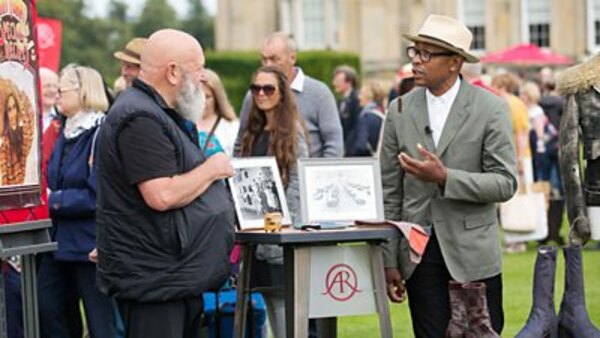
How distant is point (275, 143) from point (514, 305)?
161 inches

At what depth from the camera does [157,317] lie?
25.1 ft

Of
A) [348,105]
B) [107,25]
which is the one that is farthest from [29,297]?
[107,25]

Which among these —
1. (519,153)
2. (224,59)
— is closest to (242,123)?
(519,153)

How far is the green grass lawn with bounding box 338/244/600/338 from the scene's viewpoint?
12.2 m

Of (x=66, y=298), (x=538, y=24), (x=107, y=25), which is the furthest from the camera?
(x=107, y=25)

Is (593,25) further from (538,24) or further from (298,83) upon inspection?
(298,83)

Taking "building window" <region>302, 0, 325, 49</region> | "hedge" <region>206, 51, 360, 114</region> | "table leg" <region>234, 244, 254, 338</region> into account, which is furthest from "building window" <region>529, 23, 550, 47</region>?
"table leg" <region>234, 244, 254, 338</region>

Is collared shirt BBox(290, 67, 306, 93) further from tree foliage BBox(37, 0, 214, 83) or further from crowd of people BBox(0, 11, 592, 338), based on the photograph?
tree foliage BBox(37, 0, 214, 83)

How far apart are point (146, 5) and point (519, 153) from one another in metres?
91.1

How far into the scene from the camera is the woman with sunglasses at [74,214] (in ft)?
32.9

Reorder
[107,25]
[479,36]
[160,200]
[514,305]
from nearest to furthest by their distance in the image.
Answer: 1. [160,200]
2. [514,305]
3. [479,36]
4. [107,25]

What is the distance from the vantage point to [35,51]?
835 centimetres

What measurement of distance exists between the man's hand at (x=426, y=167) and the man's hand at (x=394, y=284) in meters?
0.74

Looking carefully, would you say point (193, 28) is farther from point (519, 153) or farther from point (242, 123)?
point (242, 123)
